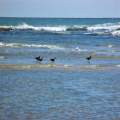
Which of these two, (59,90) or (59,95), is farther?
(59,90)

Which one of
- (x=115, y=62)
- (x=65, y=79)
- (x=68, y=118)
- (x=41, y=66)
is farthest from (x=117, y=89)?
(x=115, y=62)

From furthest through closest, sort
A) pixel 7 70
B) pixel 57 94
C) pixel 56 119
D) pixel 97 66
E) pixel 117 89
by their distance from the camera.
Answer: pixel 97 66
pixel 7 70
pixel 117 89
pixel 57 94
pixel 56 119

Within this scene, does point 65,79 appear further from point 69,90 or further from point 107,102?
point 107,102

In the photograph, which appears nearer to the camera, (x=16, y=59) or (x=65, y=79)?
(x=65, y=79)

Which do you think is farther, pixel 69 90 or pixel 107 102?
pixel 69 90

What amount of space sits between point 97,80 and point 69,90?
2.63 meters

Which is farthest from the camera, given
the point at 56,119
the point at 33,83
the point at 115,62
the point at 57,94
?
the point at 115,62

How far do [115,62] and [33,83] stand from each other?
28.2 feet

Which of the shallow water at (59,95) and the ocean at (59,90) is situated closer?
the shallow water at (59,95)

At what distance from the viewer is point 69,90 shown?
1672 centimetres

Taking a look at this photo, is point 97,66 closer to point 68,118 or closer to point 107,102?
point 107,102

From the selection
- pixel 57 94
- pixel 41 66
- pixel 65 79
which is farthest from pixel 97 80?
pixel 41 66

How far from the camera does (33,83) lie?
1820 cm

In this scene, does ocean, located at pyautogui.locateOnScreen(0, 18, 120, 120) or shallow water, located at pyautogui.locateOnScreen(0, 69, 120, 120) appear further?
ocean, located at pyautogui.locateOnScreen(0, 18, 120, 120)
